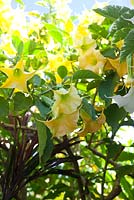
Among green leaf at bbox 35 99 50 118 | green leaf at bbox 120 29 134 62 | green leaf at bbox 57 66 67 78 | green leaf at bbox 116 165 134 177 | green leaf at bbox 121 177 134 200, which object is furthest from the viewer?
green leaf at bbox 121 177 134 200

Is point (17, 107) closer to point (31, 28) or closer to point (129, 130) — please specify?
point (31, 28)

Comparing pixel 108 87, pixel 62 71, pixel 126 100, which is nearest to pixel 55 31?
pixel 62 71

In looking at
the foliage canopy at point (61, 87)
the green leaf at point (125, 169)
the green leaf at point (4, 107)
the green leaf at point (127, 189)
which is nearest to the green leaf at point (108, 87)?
the foliage canopy at point (61, 87)

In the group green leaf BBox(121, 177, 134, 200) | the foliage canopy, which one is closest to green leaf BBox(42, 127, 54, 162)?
the foliage canopy

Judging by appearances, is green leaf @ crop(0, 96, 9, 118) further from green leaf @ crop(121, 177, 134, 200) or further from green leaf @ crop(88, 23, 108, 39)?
green leaf @ crop(121, 177, 134, 200)

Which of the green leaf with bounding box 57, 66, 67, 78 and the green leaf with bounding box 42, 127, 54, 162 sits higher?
the green leaf with bounding box 57, 66, 67, 78

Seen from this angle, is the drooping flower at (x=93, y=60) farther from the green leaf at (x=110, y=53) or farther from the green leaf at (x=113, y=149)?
the green leaf at (x=113, y=149)
